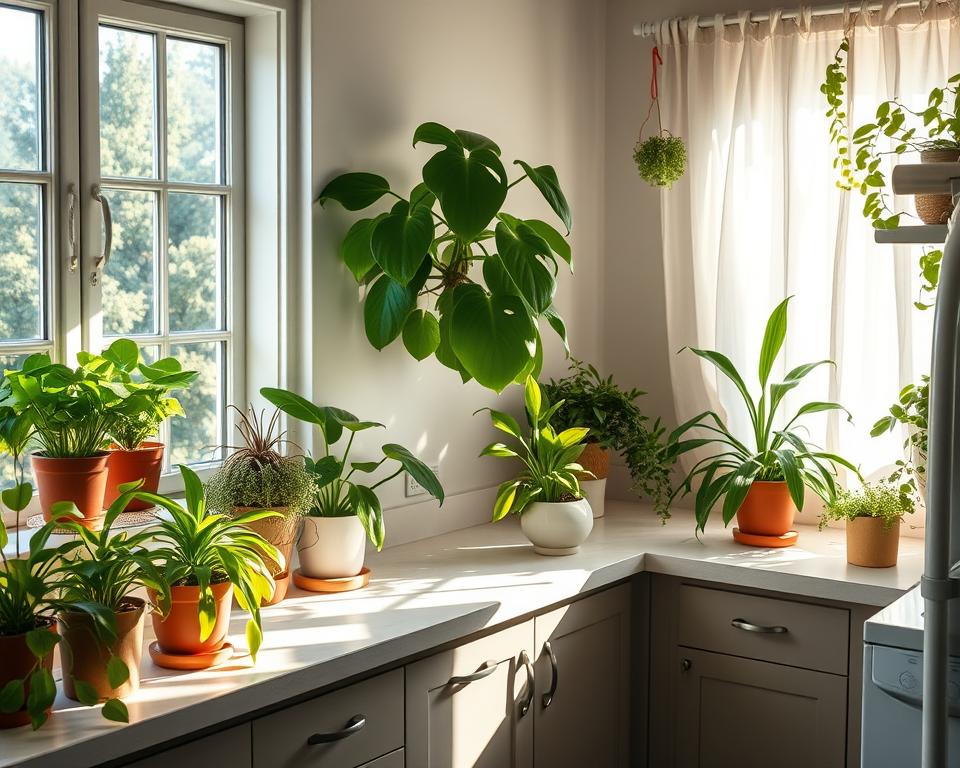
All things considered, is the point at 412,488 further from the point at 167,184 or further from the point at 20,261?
the point at 20,261

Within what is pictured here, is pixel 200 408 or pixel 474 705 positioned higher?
pixel 200 408

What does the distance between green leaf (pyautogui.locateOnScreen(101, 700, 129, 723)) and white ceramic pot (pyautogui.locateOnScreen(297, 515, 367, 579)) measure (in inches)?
31.5

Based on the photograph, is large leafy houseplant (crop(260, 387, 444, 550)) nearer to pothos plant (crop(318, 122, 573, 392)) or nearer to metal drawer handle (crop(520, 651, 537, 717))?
pothos plant (crop(318, 122, 573, 392))

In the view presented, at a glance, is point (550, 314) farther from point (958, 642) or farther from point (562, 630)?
point (958, 642)

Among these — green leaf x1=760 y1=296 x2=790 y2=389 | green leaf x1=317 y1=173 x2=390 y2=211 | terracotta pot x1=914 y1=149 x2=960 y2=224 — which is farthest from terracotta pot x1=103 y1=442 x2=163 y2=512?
terracotta pot x1=914 y1=149 x2=960 y2=224

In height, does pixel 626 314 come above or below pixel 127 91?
below

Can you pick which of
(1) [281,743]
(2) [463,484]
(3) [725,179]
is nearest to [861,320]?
(3) [725,179]

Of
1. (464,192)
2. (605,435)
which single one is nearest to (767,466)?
(605,435)

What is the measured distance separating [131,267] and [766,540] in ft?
5.57

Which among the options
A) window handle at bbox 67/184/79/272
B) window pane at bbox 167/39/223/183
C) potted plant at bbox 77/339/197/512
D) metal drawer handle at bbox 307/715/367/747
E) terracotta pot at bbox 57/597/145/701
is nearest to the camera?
terracotta pot at bbox 57/597/145/701

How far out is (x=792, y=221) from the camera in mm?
3090

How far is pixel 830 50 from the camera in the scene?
119 inches

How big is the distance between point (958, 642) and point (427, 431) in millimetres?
1467

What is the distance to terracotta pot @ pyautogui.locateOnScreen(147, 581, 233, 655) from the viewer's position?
1.86 m
